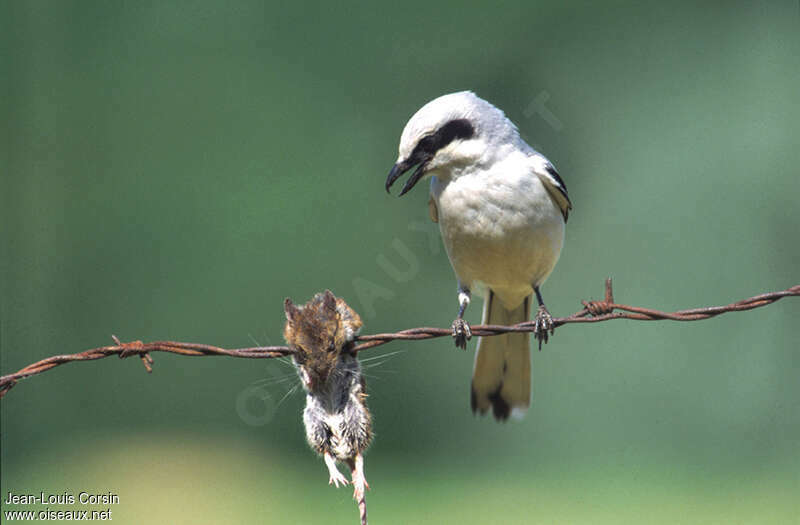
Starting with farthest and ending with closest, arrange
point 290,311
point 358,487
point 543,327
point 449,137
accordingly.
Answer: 1. point 449,137
2. point 543,327
3. point 290,311
4. point 358,487

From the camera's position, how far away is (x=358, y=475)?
7.96ft

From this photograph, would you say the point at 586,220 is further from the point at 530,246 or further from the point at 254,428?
the point at 530,246

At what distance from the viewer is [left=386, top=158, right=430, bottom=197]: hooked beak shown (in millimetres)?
3506

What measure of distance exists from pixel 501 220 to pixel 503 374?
3.00ft

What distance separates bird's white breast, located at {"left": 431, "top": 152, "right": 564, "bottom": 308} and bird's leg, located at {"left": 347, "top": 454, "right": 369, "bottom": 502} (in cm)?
151

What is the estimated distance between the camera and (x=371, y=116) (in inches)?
380

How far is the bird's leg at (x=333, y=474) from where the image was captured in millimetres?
2336

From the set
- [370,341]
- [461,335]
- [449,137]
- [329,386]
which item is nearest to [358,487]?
[329,386]

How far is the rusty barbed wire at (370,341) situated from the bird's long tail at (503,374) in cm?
125

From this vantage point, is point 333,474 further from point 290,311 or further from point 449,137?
point 449,137

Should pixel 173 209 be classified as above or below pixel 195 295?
above

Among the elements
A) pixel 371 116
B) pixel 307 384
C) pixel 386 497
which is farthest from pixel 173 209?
pixel 307 384

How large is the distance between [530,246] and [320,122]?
6.13 m

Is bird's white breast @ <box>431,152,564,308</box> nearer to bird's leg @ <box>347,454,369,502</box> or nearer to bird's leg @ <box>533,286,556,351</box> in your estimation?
bird's leg @ <box>533,286,556,351</box>
